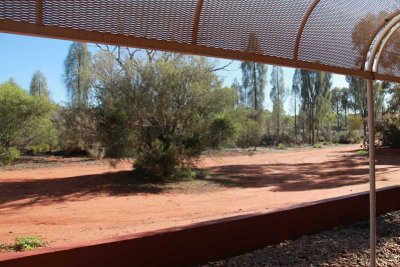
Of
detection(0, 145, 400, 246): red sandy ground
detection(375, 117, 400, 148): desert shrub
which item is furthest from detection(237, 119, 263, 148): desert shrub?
detection(375, 117, 400, 148): desert shrub

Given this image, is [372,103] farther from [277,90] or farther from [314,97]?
[277,90]

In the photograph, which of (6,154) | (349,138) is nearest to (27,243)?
(6,154)

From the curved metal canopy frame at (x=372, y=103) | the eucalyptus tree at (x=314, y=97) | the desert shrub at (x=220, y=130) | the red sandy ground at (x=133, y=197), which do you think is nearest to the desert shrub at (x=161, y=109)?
the desert shrub at (x=220, y=130)

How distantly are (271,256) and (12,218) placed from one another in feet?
24.0

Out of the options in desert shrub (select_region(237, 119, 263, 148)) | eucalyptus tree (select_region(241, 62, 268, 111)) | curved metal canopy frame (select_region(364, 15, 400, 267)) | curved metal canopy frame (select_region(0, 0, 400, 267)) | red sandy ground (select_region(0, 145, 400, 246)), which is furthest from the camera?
eucalyptus tree (select_region(241, 62, 268, 111))

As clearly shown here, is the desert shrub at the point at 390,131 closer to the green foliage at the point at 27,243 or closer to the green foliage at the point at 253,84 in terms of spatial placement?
the green foliage at the point at 253,84

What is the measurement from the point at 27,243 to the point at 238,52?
535 cm

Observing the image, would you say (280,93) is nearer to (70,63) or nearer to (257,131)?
Answer: (70,63)

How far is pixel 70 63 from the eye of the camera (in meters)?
43.9

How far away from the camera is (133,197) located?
13.4 meters

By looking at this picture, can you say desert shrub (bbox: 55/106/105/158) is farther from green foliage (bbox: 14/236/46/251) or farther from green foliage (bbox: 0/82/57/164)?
green foliage (bbox: 14/236/46/251)

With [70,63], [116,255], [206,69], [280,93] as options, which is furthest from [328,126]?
[116,255]

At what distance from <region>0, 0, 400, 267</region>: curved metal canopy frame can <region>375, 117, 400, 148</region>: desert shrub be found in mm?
27144

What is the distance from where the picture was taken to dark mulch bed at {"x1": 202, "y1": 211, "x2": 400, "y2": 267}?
4875mm
